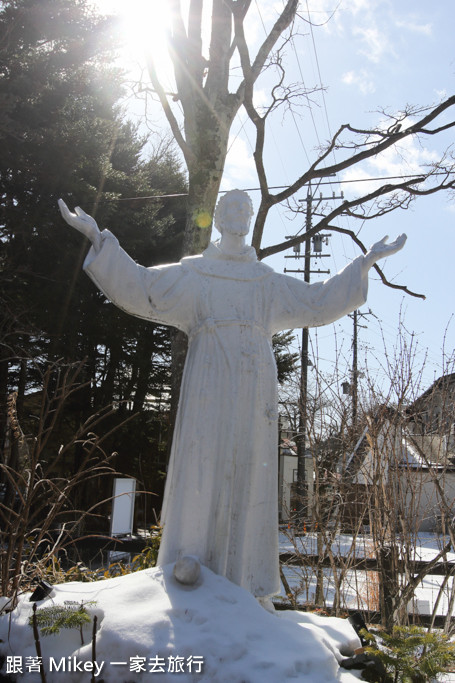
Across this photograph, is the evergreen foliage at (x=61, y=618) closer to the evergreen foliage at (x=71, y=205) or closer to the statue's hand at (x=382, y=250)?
the statue's hand at (x=382, y=250)

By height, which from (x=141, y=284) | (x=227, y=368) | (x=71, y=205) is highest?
(x=71, y=205)

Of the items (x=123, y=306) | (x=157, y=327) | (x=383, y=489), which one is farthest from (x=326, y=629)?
(x=157, y=327)

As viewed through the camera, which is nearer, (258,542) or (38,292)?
(258,542)

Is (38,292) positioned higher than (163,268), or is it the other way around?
(38,292)

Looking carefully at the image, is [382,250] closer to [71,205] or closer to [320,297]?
[320,297]

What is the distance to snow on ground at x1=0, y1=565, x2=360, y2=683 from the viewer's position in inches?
97.3

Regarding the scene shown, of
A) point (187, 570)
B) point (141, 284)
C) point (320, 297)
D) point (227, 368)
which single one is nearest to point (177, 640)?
point (187, 570)

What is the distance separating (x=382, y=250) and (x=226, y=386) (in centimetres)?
124

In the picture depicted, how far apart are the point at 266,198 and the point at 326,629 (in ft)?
26.3

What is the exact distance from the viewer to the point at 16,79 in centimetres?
1043

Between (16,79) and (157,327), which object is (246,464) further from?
(157,327)

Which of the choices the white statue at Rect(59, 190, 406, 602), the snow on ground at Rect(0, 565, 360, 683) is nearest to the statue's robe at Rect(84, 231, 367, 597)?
the white statue at Rect(59, 190, 406, 602)

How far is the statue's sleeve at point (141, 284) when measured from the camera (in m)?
3.33

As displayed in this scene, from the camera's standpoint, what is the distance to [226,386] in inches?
134
